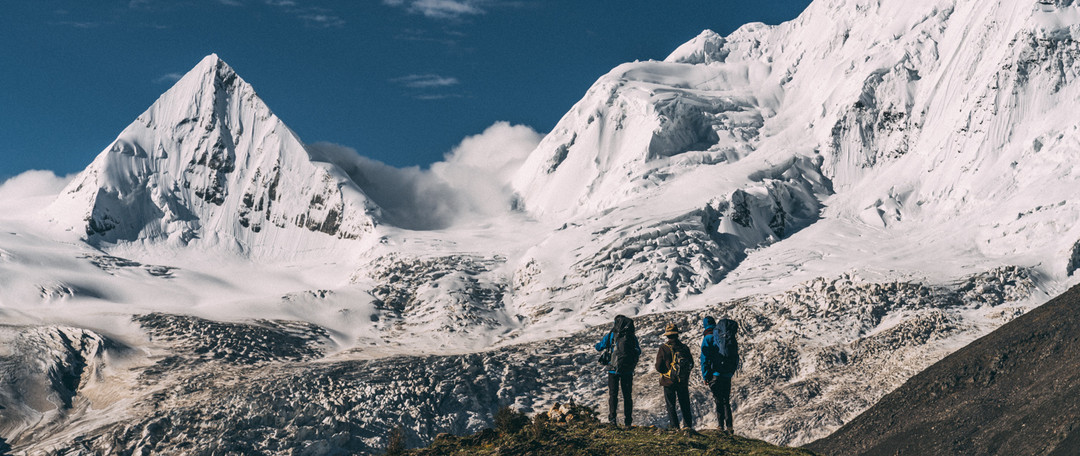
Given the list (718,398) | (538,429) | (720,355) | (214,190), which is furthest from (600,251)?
(538,429)

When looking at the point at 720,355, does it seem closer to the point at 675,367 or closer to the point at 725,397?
the point at 725,397

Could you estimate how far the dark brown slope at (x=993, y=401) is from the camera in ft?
181

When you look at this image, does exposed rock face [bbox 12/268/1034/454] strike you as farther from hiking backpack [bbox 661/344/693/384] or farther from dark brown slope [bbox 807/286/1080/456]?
hiking backpack [bbox 661/344/693/384]

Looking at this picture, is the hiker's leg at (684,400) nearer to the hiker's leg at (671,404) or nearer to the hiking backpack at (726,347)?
the hiker's leg at (671,404)

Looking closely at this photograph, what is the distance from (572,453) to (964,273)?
92829 mm

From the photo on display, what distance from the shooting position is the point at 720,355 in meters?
33.2

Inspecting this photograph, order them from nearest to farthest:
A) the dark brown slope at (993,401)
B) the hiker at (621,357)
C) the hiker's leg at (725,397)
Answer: the hiker's leg at (725,397) < the hiker at (621,357) < the dark brown slope at (993,401)

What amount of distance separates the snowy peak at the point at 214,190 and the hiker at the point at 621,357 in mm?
137937

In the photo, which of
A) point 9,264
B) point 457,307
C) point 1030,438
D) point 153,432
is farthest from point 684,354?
point 9,264

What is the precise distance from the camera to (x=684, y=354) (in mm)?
32594

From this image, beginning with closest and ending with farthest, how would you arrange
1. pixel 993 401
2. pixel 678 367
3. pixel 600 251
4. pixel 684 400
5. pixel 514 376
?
pixel 678 367, pixel 684 400, pixel 993 401, pixel 514 376, pixel 600 251

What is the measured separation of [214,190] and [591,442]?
16691cm

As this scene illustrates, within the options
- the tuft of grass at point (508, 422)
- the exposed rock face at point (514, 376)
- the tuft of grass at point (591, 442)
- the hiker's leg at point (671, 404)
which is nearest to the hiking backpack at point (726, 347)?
the hiker's leg at point (671, 404)

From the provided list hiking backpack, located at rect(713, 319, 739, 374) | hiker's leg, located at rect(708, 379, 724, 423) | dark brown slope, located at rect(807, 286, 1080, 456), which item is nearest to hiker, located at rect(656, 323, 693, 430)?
hiking backpack, located at rect(713, 319, 739, 374)
